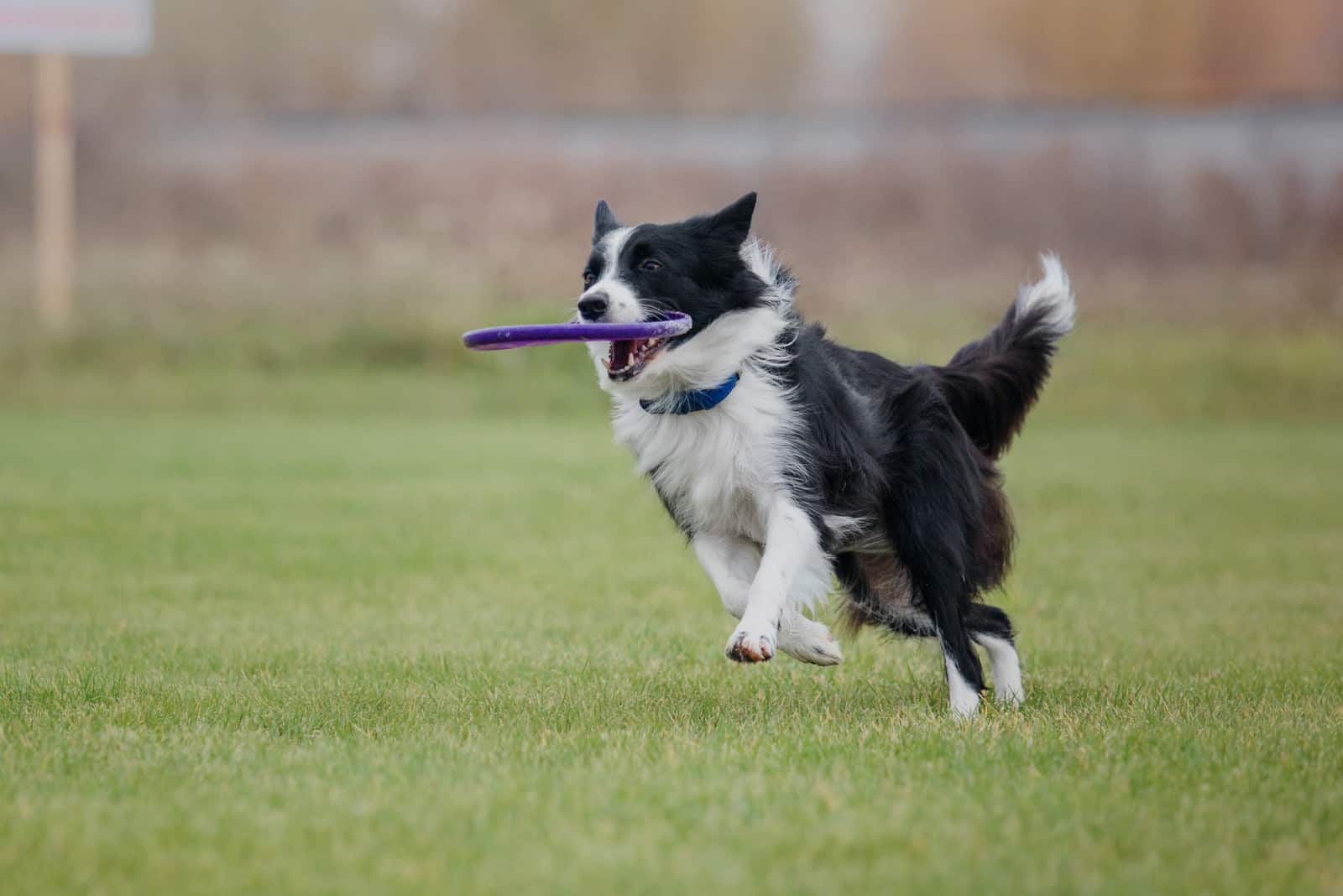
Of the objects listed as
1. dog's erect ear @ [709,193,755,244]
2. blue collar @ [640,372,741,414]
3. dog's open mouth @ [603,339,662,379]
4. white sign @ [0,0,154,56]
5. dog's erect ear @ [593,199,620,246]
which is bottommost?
blue collar @ [640,372,741,414]

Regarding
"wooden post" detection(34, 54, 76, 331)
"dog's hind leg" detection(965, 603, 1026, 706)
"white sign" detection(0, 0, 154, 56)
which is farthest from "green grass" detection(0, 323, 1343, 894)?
"wooden post" detection(34, 54, 76, 331)

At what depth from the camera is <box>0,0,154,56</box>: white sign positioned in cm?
2377

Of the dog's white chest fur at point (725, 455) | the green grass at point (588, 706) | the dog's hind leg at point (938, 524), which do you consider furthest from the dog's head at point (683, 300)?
the green grass at point (588, 706)

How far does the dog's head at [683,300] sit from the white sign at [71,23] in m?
20.5

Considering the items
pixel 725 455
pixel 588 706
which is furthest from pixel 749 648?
pixel 588 706

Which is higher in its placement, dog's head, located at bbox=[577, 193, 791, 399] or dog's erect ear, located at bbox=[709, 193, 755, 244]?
dog's erect ear, located at bbox=[709, 193, 755, 244]

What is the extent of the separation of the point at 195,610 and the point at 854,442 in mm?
A: 4228

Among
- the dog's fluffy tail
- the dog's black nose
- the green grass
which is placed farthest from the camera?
the dog's fluffy tail

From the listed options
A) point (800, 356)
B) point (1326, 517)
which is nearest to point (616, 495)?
point (1326, 517)

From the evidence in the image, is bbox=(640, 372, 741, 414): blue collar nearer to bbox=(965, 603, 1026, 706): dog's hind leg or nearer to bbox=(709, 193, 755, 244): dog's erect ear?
bbox=(709, 193, 755, 244): dog's erect ear

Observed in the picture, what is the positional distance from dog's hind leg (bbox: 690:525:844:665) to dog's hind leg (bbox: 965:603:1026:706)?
2.46 feet

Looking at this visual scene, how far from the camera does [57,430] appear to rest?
64.4 ft

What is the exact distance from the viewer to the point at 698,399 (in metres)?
5.66

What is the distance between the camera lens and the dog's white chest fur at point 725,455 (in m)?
5.60
